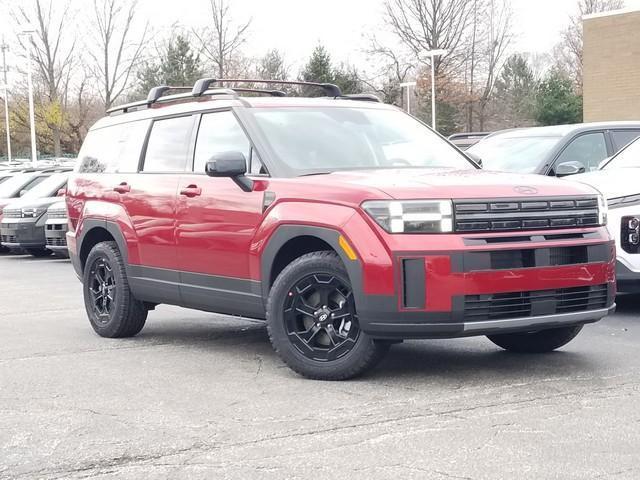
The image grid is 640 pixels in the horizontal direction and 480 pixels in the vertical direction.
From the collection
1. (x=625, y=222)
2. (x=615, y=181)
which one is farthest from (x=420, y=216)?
(x=615, y=181)

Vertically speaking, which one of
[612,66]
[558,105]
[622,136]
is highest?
[612,66]

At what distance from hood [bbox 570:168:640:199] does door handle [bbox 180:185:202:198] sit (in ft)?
10.9

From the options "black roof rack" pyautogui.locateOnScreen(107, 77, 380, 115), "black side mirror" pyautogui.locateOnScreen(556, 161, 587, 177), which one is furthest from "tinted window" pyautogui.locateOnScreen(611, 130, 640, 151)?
"black roof rack" pyautogui.locateOnScreen(107, 77, 380, 115)

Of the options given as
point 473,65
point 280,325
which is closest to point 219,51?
point 473,65

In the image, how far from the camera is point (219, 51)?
52531 millimetres

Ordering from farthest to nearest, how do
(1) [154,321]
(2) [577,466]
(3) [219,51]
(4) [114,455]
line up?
(3) [219,51] → (1) [154,321] → (4) [114,455] → (2) [577,466]

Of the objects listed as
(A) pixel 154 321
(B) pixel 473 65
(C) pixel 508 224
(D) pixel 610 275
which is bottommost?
(A) pixel 154 321

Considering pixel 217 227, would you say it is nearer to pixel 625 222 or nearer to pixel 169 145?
pixel 169 145

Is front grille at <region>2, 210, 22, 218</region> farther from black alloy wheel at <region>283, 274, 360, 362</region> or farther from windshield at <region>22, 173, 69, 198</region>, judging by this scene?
black alloy wheel at <region>283, 274, 360, 362</region>

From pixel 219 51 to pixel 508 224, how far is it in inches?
1899

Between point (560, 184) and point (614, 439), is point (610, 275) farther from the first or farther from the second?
point (614, 439)

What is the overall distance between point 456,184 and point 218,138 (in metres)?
2.12

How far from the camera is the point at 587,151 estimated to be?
10.7 metres

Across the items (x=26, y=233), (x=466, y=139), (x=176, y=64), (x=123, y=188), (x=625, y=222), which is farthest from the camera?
(x=176, y=64)
